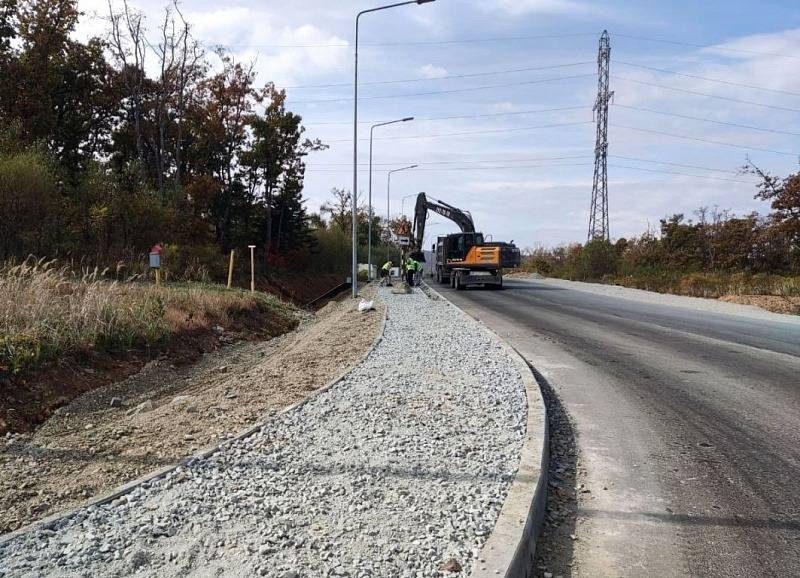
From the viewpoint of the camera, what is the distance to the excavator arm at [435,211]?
35.7m

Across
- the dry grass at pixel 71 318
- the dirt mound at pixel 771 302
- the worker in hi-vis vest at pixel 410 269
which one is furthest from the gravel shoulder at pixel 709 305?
the dry grass at pixel 71 318

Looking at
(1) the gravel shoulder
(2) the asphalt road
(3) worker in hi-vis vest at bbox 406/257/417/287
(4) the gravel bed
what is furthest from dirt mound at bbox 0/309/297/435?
(1) the gravel shoulder

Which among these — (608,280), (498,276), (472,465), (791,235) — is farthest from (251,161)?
(472,465)

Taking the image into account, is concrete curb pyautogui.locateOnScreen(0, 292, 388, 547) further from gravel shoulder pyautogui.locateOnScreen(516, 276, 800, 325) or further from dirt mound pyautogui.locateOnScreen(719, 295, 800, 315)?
dirt mound pyautogui.locateOnScreen(719, 295, 800, 315)

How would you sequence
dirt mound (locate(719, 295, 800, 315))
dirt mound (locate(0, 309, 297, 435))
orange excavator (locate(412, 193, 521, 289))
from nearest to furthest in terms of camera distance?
dirt mound (locate(0, 309, 297, 435)), dirt mound (locate(719, 295, 800, 315)), orange excavator (locate(412, 193, 521, 289))

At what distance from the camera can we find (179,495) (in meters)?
3.88

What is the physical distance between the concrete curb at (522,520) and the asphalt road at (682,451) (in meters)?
0.26

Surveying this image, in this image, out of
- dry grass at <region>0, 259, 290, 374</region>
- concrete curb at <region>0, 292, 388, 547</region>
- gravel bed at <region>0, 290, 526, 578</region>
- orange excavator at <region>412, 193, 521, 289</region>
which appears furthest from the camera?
orange excavator at <region>412, 193, 521, 289</region>

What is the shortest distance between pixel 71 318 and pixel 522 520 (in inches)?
322

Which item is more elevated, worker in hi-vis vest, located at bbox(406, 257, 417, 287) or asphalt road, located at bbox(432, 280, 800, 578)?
worker in hi-vis vest, located at bbox(406, 257, 417, 287)

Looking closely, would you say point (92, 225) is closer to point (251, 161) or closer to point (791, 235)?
point (251, 161)

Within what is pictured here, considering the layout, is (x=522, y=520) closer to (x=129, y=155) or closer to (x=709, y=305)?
(x=709, y=305)

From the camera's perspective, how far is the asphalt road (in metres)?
3.68

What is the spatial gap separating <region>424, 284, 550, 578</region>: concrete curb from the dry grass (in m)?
6.45
